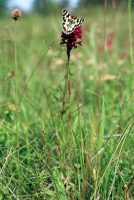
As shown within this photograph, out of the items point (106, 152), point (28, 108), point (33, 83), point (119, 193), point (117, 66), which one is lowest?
point (119, 193)

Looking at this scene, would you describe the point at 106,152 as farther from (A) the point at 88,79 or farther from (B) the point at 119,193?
(A) the point at 88,79

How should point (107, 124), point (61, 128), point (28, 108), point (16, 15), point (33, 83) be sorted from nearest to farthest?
point (16, 15) < point (61, 128) < point (107, 124) < point (28, 108) < point (33, 83)

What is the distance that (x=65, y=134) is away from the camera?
46.7 inches

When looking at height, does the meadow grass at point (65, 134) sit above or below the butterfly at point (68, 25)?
below

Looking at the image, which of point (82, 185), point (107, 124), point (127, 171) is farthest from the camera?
point (107, 124)

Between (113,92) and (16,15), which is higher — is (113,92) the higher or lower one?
the lower one

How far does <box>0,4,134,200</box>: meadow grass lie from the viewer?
0.91m

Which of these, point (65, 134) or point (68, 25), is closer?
point (68, 25)

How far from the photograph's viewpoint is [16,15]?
80 centimetres

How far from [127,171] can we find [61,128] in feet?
1.40

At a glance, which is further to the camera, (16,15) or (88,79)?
(88,79)

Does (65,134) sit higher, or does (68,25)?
(68,25)

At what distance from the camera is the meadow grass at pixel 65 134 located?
0.91 metres

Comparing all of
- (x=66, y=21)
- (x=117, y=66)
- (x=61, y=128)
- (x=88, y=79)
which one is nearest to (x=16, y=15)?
(x=66, y=21)
